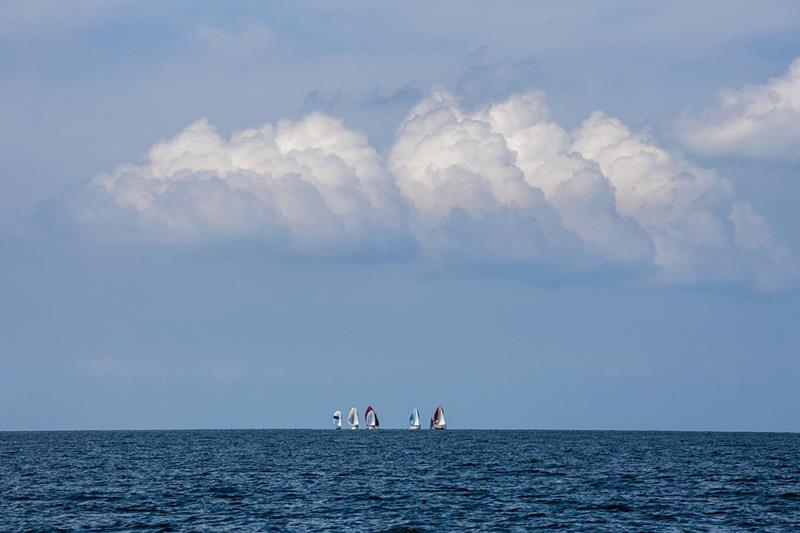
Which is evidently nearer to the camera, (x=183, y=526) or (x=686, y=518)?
(x=183, y=526)

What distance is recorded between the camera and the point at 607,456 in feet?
504

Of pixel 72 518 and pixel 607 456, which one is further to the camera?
pixel 607 456

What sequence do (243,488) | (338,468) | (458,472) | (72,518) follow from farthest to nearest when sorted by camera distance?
1. (338,468)
2. (458,472)
3. (243,488)
4. (72,518)

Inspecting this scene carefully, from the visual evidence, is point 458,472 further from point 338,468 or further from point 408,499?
point 408,499

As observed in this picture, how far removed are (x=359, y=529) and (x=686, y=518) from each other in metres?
22.4

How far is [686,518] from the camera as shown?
7012 cm

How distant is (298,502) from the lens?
7919 cm

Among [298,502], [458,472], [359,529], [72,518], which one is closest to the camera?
[359,529]

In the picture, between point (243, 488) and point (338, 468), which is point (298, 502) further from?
point (338, 468)

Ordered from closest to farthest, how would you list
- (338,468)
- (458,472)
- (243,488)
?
(243,488), (458,472), (338,468)

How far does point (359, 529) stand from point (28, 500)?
102 ft

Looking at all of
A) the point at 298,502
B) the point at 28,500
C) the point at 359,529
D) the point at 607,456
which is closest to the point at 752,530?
the point at 359,529

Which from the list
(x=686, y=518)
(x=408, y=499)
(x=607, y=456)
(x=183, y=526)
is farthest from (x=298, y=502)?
(x=607, y=456)

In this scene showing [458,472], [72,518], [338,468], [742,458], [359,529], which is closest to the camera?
[359,529]
